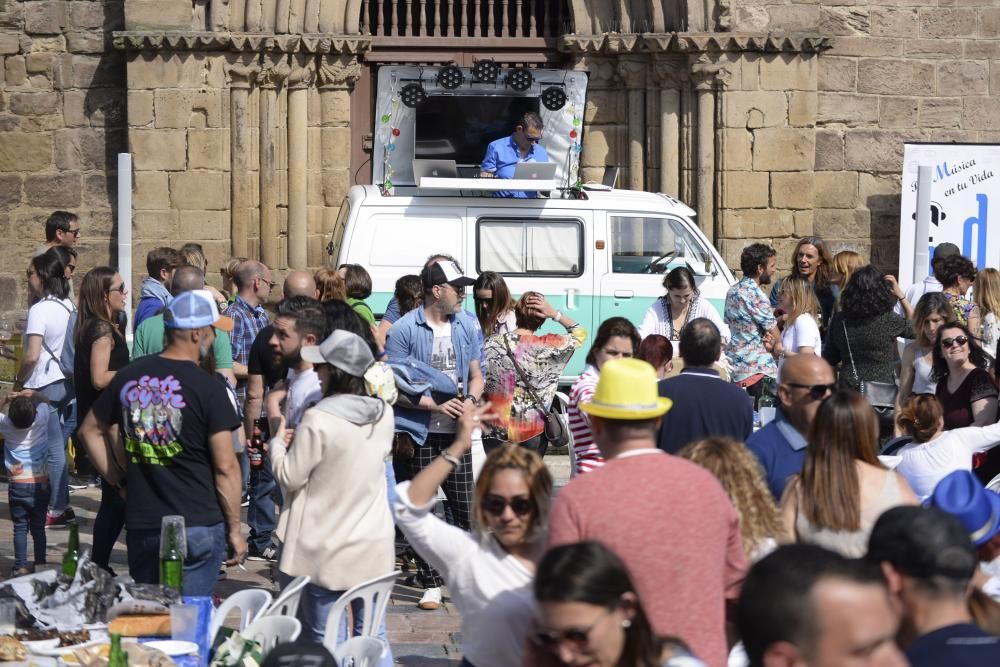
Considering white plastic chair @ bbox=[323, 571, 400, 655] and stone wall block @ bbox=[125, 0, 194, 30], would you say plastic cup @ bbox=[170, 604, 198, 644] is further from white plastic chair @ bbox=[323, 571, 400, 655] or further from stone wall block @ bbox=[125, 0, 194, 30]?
stone wall block @ bbox=[125, 0, 194, 30]

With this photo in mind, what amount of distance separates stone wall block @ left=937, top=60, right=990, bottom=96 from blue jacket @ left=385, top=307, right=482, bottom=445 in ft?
26.7

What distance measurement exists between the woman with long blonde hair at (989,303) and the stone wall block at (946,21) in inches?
226

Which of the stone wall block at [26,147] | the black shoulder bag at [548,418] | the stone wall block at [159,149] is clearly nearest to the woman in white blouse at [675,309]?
the black shoulder bag at [548,418]

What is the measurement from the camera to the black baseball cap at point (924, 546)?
3.27 meters

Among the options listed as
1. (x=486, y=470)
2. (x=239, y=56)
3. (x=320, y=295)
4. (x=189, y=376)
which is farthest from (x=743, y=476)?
(x=239, y=56)

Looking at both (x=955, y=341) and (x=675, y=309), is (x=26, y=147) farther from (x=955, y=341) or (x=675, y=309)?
(x=955, y=341)

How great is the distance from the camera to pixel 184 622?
4781 mm

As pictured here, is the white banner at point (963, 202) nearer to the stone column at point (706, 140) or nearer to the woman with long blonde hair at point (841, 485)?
the stone column at point (706, 140)

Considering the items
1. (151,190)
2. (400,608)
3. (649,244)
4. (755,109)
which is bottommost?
(400,608)

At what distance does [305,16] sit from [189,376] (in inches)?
347

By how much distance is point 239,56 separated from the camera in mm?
13594

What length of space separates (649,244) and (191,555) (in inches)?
260

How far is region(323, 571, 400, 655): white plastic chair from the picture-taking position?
510cm

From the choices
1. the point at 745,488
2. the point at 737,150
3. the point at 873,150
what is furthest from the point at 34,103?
the point at 745,488
